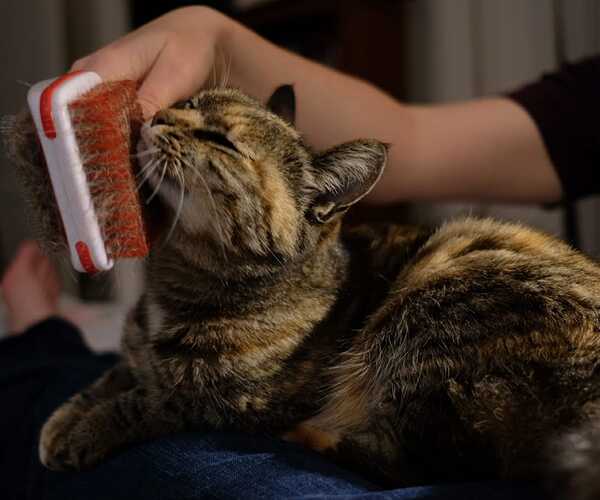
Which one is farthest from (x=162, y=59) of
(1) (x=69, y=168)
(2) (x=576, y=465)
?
(2) (x=576, y=465)

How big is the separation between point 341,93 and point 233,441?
0.73 m

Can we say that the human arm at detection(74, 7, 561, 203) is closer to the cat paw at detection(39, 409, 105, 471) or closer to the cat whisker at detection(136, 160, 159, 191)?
the cat whisker at detection(136, 160, 159, 191)

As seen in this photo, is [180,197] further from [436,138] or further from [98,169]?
[436,138]

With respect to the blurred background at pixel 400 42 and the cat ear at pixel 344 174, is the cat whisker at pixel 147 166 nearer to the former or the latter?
the cat ear at pixel 344 174

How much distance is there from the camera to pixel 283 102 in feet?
3.06

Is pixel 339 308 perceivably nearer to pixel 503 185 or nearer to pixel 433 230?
pixel 433 230

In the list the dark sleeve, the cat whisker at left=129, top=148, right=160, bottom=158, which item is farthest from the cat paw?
the dark sleeve

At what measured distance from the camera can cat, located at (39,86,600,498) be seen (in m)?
0.67

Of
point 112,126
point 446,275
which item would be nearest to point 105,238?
point 112,126

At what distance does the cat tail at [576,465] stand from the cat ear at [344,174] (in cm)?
34

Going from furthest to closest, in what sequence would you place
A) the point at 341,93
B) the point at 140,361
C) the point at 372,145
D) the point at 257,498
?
the point at 341,93 → the point at 140,361 → the point at 372,145 → the point at 257,498

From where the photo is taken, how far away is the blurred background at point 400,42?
184cm

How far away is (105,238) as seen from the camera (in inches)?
26.7

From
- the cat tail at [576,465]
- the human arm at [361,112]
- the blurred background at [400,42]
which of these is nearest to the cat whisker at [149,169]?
the human arm at [361,112]
